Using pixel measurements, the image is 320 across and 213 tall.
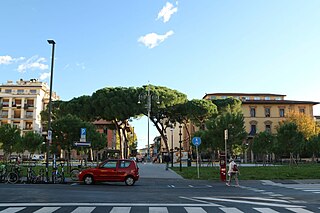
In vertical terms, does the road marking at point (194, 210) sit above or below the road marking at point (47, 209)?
below

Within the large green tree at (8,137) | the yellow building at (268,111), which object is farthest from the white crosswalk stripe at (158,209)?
the yellow building at (268,111)

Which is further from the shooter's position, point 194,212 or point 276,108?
point 276,108

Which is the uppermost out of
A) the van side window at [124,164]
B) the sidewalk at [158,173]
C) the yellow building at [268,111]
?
the yellow building at [268,111]

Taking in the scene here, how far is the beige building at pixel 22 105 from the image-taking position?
8419 centimetres

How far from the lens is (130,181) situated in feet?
65.1

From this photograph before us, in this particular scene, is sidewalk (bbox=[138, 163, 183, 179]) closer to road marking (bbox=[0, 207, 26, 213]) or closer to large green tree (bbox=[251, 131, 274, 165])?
road marking (bbox=[0, 207, 26, 213])

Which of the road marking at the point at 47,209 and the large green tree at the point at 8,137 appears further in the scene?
the large green tree at the point at 8,137

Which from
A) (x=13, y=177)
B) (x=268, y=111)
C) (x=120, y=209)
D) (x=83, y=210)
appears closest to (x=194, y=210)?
(x=120, y=209)

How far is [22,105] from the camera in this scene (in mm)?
84750

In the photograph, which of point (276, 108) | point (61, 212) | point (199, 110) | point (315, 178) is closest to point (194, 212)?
point (61, 212)

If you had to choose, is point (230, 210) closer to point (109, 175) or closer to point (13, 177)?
point (109, 175)

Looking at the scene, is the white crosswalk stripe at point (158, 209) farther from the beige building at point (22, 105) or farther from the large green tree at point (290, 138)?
the beige building at point (22, 105)

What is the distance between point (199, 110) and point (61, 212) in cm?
4895

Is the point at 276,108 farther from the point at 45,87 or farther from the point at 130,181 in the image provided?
the point at 130,181
